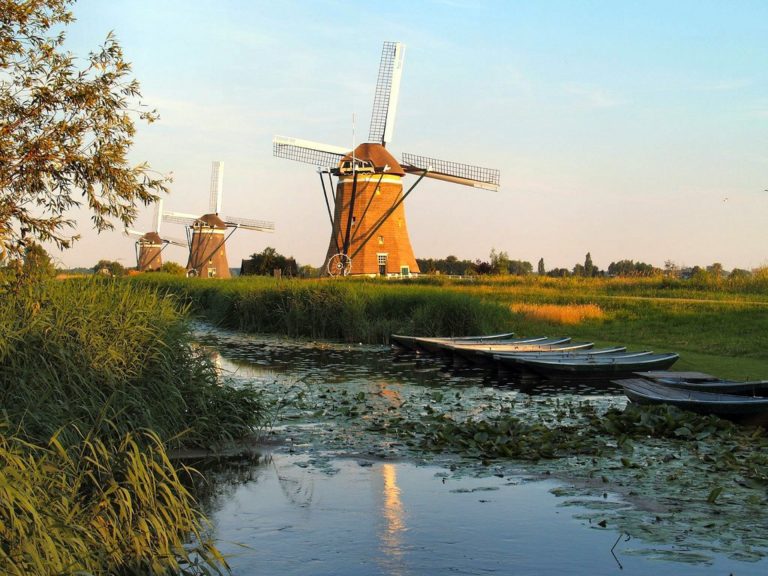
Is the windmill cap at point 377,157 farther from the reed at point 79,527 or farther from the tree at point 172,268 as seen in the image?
the reed at point 79,527

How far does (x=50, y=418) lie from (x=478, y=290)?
2873cm

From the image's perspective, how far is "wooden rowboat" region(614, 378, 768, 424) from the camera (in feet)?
33.6

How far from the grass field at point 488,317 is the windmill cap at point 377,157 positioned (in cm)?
1481

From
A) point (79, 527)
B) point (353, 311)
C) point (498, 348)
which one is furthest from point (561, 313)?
point (79, 527)

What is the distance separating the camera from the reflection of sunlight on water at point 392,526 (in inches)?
239

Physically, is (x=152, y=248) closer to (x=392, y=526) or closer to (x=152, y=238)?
(x=152, y=238)

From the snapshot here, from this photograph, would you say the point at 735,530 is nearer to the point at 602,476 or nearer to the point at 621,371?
the point at 602,476

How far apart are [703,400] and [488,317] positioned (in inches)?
515

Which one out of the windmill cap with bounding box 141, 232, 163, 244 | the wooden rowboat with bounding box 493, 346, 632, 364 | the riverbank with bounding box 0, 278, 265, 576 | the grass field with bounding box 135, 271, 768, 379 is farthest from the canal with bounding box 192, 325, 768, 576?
the windmill cap with bounding box 141, 232, 163, 244

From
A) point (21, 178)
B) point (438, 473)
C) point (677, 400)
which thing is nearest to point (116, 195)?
point (21, 178)

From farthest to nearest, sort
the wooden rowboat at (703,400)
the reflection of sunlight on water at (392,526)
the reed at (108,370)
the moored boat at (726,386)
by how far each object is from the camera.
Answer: the moored boat at (726,386)
the wooden rowboat at (703,400)
the reed at (108,370)
the reflection of sunlight on water at (392,526)

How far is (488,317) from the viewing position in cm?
2378

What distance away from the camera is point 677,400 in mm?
10930

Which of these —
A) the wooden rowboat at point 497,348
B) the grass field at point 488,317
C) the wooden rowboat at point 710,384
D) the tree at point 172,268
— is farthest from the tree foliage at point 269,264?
A: the wooden rowboat at point 710,384
